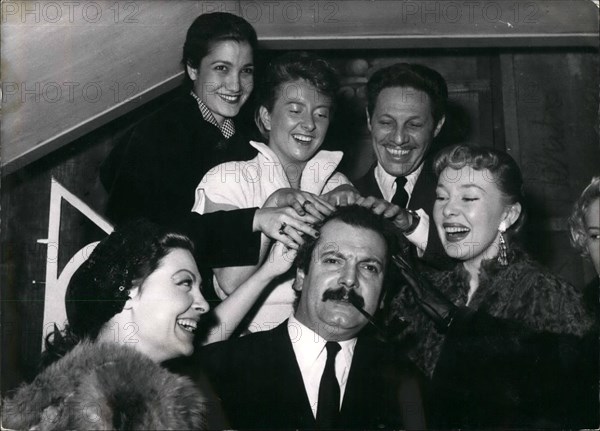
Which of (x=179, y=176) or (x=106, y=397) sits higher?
(x=179, y=176)

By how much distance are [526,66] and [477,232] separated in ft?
2.36

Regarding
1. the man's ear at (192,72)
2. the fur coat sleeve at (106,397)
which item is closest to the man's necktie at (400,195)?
the man's ear at (192,72)

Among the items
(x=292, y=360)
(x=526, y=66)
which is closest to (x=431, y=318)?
(x=292, y=360)

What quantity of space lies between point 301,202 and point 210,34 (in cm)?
65

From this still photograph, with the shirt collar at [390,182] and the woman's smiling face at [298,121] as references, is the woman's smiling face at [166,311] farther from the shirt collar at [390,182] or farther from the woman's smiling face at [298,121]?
the shirt collar at [390,182]

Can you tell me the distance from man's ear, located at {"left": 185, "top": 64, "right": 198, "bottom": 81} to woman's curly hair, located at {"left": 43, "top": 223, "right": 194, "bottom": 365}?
535mm

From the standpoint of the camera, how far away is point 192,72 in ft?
8.45

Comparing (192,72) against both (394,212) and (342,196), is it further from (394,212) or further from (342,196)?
(394,212)

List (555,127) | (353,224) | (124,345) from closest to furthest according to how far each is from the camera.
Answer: (124,345)
(353,224)
(555,127)

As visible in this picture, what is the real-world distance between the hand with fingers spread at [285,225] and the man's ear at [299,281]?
0.08 metres

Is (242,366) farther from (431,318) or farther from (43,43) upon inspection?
(43,43)

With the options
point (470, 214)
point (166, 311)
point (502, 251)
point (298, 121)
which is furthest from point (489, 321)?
point (166, 311)

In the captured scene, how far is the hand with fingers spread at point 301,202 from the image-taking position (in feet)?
7.84

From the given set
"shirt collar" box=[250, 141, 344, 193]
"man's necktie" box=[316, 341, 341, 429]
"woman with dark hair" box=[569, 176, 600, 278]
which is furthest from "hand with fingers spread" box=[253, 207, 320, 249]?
"woman with dark hair" box=[569, 176, 600, 278]
